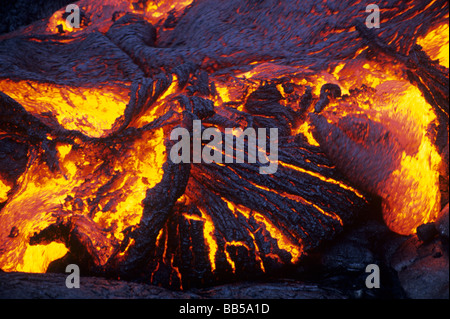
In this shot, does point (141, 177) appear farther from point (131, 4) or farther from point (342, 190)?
point (131, 4)

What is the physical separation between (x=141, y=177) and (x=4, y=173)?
42.2 inches

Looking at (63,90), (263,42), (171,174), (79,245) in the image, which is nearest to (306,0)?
(263,42)

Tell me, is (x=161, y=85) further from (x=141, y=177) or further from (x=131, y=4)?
(x=131, y=4)

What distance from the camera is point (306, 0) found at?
246 cm

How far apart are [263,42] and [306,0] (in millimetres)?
524

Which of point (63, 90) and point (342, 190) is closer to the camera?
point (342, 190)

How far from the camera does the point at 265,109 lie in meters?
2.18

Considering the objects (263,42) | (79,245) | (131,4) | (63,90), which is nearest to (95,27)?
(131,4)

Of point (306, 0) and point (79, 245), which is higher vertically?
point (306, 0)

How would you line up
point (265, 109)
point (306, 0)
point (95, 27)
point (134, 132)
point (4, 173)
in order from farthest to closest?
point (95, 27) < point (306, 0) < point (265, 109) < point (4, 173) < point (134, 132)
